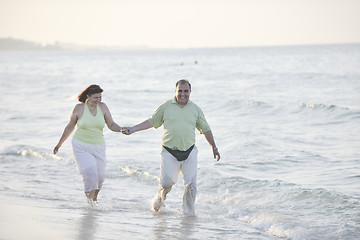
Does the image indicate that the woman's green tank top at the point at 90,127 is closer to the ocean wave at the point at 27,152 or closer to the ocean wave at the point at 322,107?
the ocean wave at the point at 27,152

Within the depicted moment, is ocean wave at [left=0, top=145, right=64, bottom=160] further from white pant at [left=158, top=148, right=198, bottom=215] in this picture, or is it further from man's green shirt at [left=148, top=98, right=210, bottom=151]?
man's green shirt at [left=148, top=98, right=210, bottom=151]

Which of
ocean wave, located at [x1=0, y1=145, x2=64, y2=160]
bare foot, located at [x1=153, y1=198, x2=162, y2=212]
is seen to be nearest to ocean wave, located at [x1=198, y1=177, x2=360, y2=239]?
bare foot, located at [x1=153, y1=198, x2=162, y2=212]

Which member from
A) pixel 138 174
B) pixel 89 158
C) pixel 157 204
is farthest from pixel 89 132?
pixel 138 174

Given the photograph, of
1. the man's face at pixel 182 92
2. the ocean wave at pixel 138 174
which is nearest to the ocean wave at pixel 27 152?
the ocean wave at pixel 138 174

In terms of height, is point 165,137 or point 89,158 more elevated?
point 165,137

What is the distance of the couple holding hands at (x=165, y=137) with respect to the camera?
7.16 m

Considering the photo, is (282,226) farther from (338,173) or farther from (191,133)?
(338,173)

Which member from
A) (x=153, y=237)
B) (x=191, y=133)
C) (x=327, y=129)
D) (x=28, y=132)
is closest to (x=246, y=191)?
(x=191, y=133)

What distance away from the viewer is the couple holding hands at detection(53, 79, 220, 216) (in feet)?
23.5

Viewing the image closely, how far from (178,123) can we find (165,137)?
0.90ft

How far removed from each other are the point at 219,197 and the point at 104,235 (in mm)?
3376

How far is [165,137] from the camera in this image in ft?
23.8

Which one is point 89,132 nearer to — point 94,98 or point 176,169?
point 94,98

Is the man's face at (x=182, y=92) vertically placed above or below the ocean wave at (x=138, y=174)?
above
